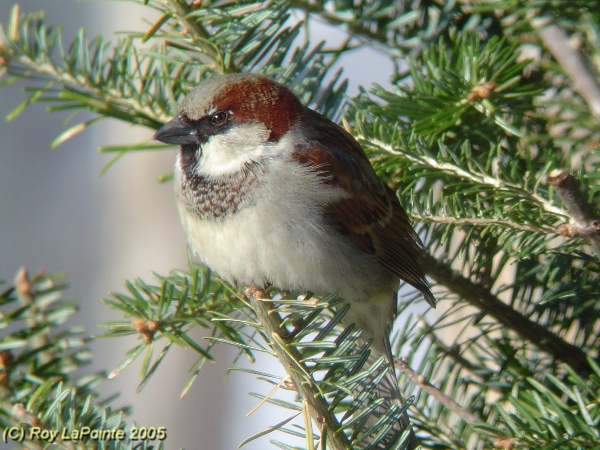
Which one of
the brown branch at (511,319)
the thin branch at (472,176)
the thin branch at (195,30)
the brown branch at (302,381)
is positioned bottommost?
the brown branch at (302,381)

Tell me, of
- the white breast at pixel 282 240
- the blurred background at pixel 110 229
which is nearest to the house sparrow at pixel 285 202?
the white breast at pixel 282 240

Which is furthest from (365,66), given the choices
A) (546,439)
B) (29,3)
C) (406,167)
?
(29,3)

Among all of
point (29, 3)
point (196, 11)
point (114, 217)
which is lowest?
point (196, 11)

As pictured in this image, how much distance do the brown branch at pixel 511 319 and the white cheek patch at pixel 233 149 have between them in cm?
47

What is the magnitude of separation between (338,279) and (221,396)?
74.5 inches

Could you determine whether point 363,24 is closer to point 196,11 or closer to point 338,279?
point 196,11

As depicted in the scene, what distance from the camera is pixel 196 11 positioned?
119 centimetres

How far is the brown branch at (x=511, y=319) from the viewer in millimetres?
1112

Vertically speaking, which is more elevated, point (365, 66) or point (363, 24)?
point (365, 66)

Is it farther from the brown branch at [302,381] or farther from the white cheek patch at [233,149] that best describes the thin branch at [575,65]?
the white cheek patch at [233,149]

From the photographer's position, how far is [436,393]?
3.40ft

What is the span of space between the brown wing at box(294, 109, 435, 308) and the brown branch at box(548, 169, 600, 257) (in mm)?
634

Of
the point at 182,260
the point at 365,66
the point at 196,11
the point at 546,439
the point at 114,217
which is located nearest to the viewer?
the point at 546,439

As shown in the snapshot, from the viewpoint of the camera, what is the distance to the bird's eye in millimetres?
1436
